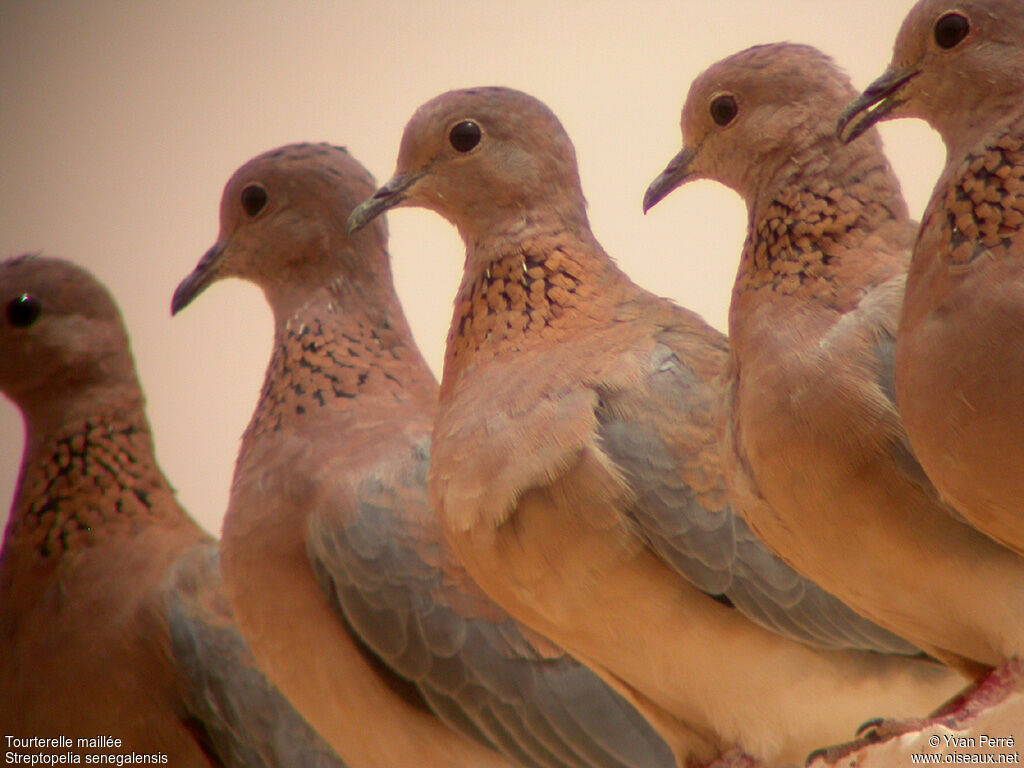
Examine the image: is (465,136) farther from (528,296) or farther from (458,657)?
(458,657)

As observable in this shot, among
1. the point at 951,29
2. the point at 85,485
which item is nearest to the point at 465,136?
the point at 951,29

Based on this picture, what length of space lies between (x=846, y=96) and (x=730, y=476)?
0.72 metres

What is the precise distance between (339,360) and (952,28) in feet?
4.85

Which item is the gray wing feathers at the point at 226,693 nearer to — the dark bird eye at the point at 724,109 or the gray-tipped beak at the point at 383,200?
the gray-tipped beak at the point at 383,200

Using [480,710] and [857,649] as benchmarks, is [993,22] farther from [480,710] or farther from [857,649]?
[480,710]

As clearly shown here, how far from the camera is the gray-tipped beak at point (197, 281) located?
2980mm

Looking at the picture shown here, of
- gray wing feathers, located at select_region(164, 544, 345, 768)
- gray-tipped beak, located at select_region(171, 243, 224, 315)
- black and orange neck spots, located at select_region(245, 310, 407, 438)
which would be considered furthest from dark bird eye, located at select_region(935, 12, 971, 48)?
gray wing feathers, located at select_region(164, 544, 345, 768)

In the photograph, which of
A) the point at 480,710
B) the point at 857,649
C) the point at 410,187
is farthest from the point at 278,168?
the point at 857,649

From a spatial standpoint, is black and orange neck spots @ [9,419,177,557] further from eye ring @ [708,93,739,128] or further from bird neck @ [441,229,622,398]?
eye ring @ [708,93,739,128]

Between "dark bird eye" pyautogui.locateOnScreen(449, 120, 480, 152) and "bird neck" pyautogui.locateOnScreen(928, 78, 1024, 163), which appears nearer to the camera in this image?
"bird neck" pyautogui.locateOnScreen(928, 78, 1024, 163)

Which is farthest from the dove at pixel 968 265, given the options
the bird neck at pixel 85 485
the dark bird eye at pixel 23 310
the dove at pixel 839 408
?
the dark bird eye at pixel 23 310

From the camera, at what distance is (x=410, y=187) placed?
274 cm

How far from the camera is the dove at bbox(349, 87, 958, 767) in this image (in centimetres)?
226

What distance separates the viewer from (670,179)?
8.05ft
